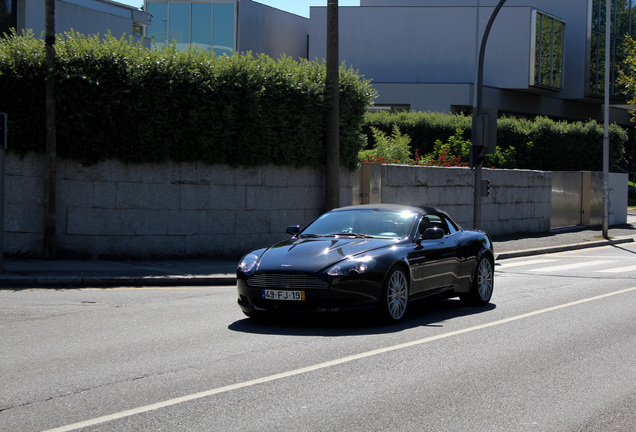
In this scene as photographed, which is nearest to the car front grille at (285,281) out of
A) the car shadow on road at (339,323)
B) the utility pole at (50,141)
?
the car shadow on road at (339,323)

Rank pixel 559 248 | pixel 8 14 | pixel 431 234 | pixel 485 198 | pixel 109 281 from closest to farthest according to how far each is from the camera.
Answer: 1. pixel 431 234
2. pixel 109 281
3. pixel 559 248
4. pixel 485 198
5. pixel 8 14

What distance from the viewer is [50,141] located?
14906 millimetres

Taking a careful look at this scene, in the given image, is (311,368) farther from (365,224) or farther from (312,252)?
(365,224)

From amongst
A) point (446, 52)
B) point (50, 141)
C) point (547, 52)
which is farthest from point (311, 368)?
point (547, 52)

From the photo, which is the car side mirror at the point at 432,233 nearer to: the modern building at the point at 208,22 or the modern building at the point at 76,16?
the modern building at the point at 76,16

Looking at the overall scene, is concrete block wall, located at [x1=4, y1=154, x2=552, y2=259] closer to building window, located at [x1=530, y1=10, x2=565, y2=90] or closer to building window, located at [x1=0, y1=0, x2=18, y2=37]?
building window, located at [x1=0, y1=0, x2=18, y2=37]

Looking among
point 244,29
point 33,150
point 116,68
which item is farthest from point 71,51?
point 244,29

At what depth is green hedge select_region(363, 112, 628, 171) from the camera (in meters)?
34.2

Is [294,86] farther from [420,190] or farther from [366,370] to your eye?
[366,370]

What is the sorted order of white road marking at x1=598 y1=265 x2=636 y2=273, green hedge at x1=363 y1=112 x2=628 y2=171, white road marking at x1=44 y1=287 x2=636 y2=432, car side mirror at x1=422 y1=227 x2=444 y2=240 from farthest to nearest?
green hedge at x1=363 y1=112 x2=628 y2=171 → white road marking at x1=598 y1=265 x2=636 y2=273 → car side mirror at x1=422 y1=227 x2=444 y2=240 → white road marking at x1=44 y1=287 x2=636 y2=432

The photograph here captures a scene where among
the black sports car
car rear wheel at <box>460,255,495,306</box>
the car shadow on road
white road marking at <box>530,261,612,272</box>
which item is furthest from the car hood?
white road marking at <box>530,261,612,272</box>

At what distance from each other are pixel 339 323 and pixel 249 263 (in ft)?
4.29

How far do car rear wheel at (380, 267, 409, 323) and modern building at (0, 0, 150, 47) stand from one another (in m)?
17.5

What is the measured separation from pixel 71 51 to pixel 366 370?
11.0m
